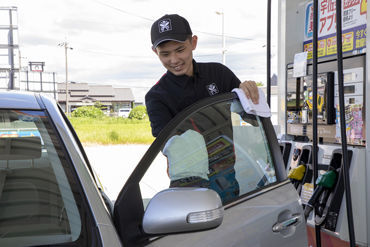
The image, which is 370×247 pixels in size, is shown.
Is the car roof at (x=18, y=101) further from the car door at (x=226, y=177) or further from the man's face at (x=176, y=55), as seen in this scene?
the man's face at (x=176, y=55)

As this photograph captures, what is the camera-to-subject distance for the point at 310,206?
2969mm

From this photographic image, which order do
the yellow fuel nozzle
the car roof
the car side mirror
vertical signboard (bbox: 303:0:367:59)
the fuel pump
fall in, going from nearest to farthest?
the car side mirror → the car roof → the fuel pump → vertical signboard (bbox: 303:0:367:59) → the yellow fuel nozzle

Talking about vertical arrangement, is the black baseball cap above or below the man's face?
above

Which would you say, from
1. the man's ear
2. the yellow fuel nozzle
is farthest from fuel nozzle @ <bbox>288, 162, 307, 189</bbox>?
the man's ear

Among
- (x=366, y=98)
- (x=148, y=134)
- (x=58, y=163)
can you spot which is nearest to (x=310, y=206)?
(x=366, y=98)

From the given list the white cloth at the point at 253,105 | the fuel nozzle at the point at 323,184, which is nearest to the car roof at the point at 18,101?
the white cloth at the point at 253,105

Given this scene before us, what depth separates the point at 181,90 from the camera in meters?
2.33

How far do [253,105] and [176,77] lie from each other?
1.93 ft

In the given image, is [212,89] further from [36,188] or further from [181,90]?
[36,188]

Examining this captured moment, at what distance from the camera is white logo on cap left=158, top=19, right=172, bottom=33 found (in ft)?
7.16

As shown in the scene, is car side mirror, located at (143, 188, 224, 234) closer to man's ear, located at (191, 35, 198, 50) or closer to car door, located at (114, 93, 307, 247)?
car door, located at (114, 93, 307, 247)

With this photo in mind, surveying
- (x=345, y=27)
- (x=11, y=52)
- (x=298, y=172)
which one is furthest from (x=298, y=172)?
(x=11, y=52)

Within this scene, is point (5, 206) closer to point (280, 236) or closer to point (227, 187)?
point (227, 187)

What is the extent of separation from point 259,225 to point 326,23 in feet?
7.69
